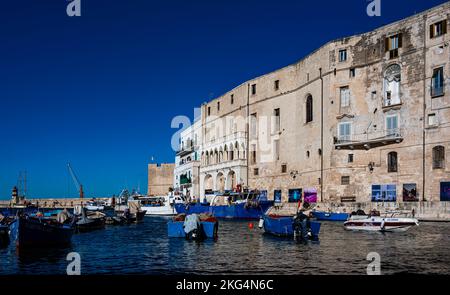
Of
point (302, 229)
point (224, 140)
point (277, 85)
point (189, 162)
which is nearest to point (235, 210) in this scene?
point (277, 85)

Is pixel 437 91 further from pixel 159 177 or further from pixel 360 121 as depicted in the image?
pixel 159 177

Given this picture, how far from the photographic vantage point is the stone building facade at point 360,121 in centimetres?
4338

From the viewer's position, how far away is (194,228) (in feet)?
88.7

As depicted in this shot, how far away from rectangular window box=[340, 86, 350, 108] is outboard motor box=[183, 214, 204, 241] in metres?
28.6

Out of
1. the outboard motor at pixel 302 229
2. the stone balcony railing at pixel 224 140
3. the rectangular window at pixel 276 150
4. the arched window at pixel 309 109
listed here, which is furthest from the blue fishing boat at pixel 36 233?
the stone balcony railing at pixel 224 140

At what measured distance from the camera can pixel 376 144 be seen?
157 ft

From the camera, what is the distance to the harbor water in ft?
54.9

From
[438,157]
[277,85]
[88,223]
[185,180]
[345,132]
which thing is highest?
[277,85]

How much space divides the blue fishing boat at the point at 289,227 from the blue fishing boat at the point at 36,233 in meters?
11.6

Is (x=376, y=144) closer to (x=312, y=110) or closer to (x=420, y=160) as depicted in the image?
(x=420, y=160)

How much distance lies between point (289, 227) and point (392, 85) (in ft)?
84.4

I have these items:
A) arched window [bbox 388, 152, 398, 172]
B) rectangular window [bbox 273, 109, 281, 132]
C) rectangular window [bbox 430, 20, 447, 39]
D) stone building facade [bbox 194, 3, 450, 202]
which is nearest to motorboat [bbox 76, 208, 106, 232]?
stone building facade [bbox 194, 3, 450, 202]

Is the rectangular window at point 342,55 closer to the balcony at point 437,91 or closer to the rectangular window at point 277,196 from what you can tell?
the balcony at point 437,91

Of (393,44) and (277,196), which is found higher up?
(393,44)
